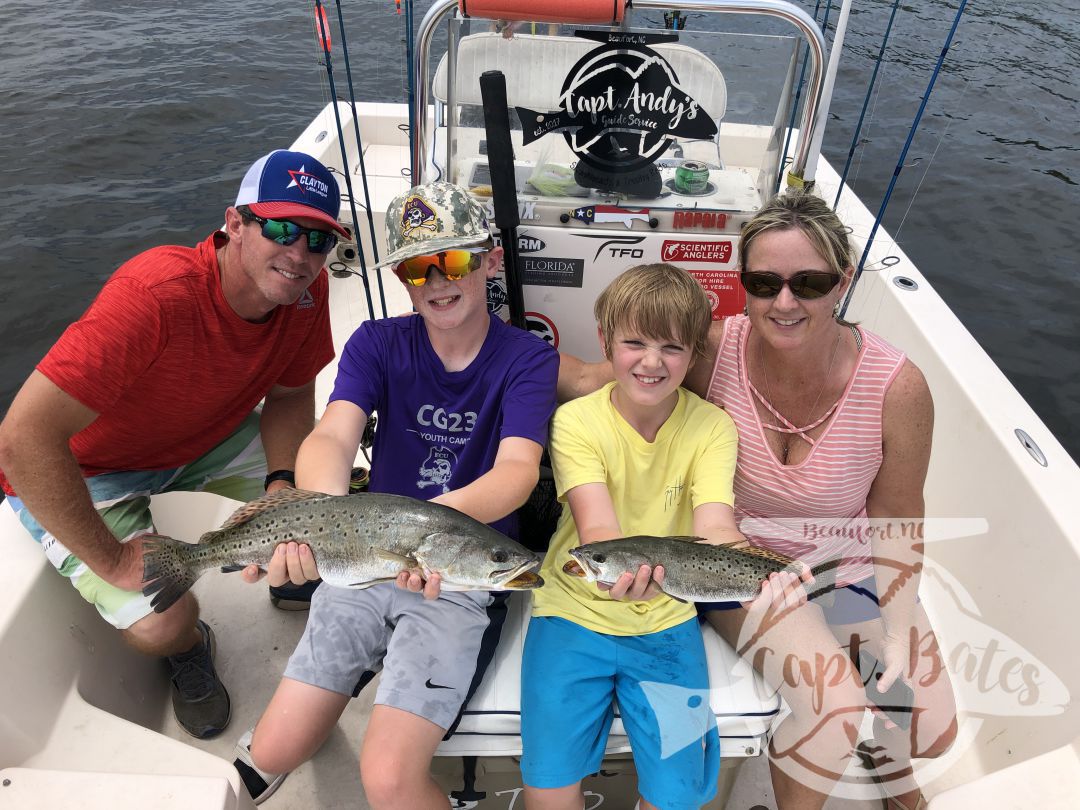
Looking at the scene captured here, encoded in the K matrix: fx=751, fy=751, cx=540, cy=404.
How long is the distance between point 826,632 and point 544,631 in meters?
0.89

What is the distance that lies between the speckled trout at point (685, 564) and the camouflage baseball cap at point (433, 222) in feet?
3.44

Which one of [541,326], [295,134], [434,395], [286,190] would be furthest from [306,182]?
[295,134]

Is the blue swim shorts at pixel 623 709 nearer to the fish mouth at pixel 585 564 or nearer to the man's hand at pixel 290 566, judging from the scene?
the fish mouth at pixel 585 564

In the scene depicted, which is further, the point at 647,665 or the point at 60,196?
the point at 60,196

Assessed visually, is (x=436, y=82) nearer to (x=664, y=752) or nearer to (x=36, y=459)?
(x=36, y=459)

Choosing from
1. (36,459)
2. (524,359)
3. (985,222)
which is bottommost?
(985,222)

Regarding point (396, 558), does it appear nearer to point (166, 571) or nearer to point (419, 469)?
point (419, 469)

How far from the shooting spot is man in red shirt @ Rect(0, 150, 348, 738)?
239 cm

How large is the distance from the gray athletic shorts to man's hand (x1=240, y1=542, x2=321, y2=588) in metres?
0.21

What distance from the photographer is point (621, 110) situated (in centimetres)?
274

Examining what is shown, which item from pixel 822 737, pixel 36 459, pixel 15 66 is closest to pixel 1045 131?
pixel 822 737

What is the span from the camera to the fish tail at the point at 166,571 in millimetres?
2273

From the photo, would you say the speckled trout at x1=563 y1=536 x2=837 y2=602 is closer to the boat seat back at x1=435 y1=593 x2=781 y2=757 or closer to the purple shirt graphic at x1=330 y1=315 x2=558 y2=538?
the boat seat back at x1=435 y1=593 x2=781 y2=757

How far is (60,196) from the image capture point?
30.3 ft
